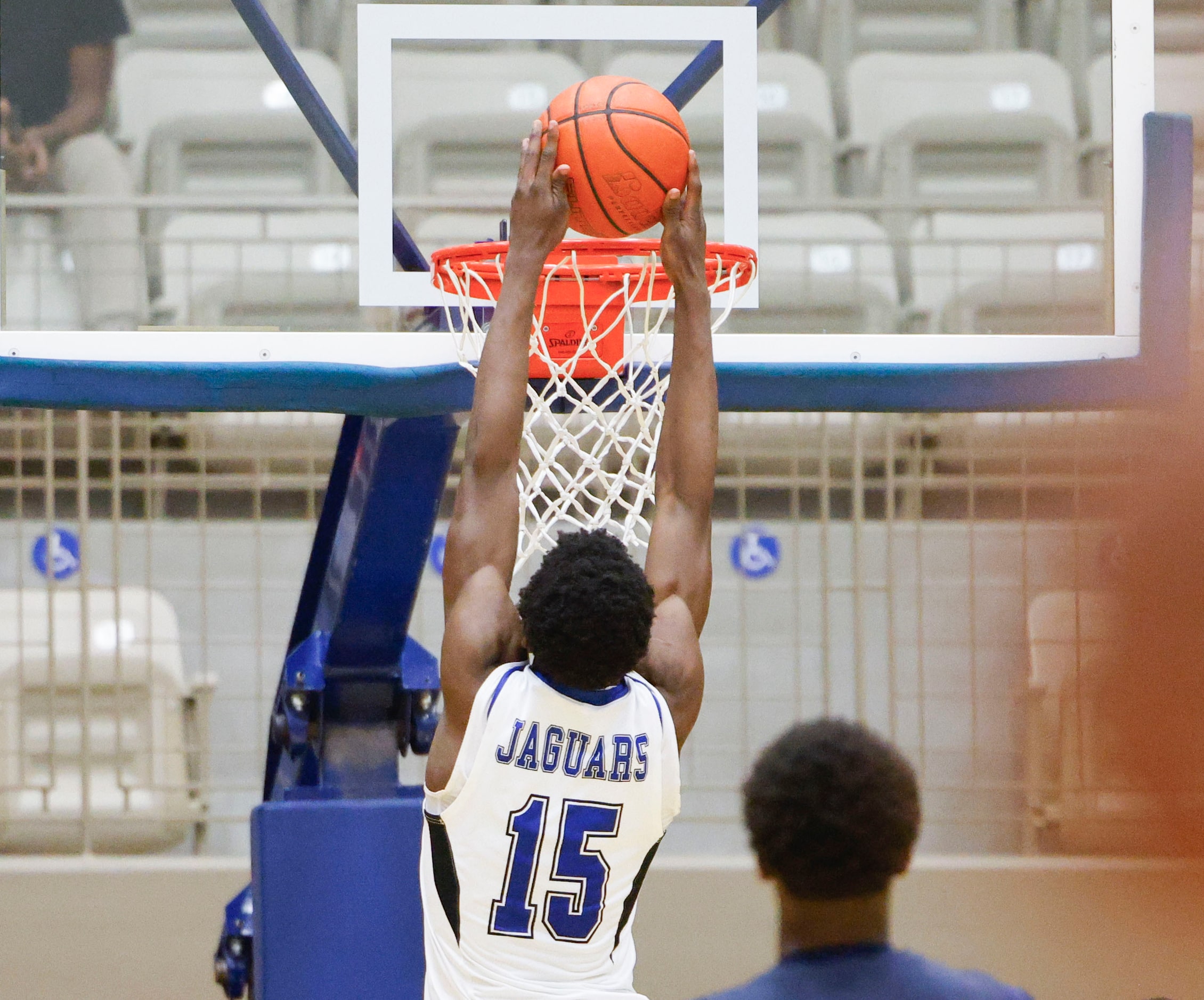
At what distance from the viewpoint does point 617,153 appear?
241 centimetres

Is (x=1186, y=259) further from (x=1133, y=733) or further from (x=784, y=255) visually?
(x=784, y=255)

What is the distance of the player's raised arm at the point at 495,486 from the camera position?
6.97 ft

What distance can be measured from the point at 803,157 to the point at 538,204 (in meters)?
4.96

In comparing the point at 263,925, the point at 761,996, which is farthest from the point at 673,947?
the point at 761,996

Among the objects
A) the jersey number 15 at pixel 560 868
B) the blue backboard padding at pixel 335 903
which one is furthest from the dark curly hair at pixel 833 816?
the blue backboard padding at pixel 335 903

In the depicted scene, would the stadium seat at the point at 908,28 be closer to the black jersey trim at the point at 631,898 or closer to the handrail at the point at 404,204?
the handrail at the point at 404,204

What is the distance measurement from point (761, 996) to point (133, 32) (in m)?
7.38

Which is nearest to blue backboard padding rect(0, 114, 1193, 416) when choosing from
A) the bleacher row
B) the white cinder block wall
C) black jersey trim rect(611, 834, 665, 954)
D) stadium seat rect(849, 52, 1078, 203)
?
black jersey trim rect(611, 834, 665, 954)

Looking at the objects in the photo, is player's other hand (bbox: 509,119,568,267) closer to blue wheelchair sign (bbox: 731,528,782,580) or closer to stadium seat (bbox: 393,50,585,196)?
blue wheelchair sign (bbox: 731,528,782,580)

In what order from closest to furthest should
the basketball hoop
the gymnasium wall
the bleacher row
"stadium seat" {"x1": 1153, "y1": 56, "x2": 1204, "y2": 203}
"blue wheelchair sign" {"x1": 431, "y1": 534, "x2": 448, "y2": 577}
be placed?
the basketball hoop
the gymnasium wall
"blue wheelchair sign" {"x1": 431, "y1": 534, "x2": 448, "y2": 577}
"stadium seat" {"x1": 1153, "y1": 56, "x2": 1204, "y2": 203}
the bleacher row

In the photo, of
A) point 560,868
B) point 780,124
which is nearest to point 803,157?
point 780,124

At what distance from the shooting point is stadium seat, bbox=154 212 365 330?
6254 millimetres

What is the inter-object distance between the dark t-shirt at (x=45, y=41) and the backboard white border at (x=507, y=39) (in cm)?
→ 466

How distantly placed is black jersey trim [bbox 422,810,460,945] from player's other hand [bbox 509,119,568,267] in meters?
0.85
